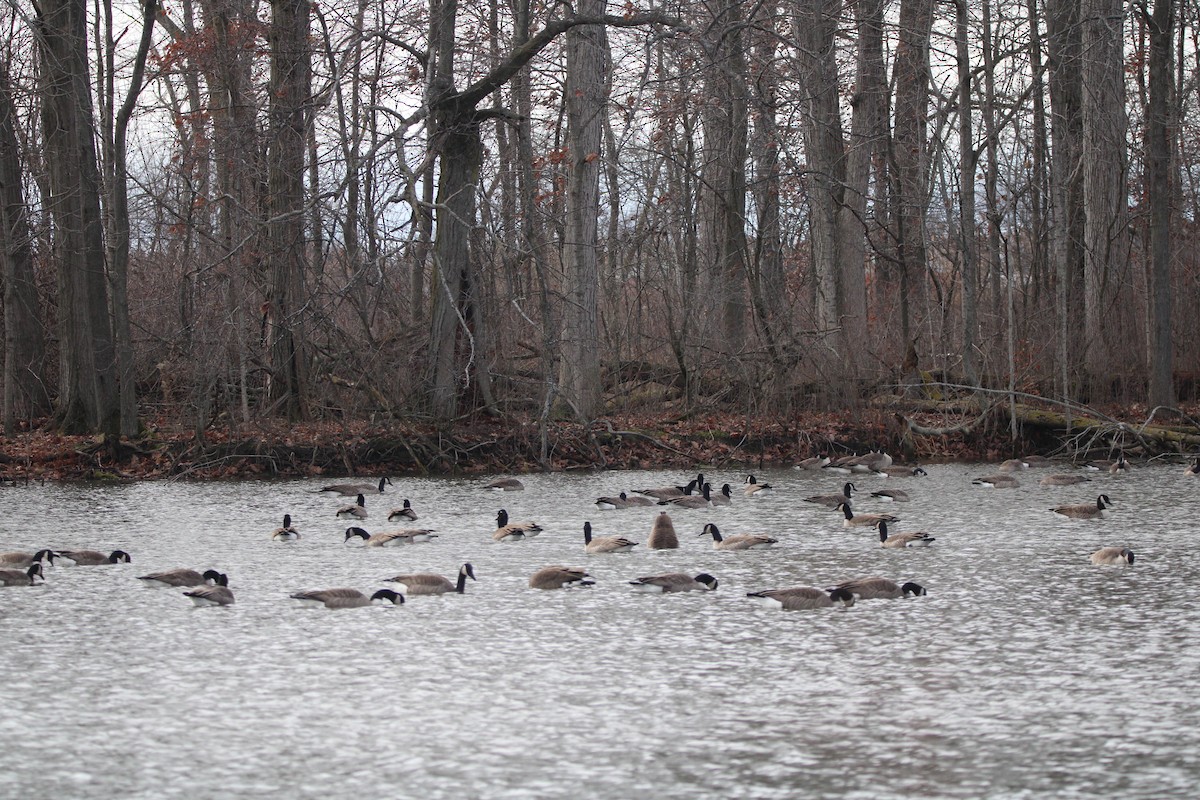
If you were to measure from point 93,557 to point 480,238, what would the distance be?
408 inches

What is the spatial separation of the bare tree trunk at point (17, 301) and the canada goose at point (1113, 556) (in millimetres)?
16477

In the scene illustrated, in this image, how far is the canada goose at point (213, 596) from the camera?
8258 mm

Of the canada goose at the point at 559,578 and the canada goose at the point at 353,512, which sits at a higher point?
the canada goose at the point at 353,512

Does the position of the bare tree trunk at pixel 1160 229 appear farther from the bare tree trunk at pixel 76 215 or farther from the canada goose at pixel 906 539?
the bare tree trunk at pixel 76 215

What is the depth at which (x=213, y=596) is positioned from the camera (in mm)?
8258

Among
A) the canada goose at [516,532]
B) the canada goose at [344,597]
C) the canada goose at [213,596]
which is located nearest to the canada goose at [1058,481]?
the canada goose at [516,532]

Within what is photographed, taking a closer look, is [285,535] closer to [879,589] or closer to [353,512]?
[353,512]

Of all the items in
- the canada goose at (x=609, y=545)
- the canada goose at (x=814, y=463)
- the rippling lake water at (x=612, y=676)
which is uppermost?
the canada goose at (x=814, y=463)

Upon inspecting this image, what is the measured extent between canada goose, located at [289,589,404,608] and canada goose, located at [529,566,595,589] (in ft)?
3.39

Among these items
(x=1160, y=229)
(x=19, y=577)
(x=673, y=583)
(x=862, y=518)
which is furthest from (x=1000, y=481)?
(x=19, y=577)

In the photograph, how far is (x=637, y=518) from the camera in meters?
12.7

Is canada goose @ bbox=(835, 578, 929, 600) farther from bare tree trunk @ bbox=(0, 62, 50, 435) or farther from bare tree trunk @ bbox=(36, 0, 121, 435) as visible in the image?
bare tree trunk @ bbox=(0, 62, 50, 435)

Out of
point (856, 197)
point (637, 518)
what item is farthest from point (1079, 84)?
point (637, 518)

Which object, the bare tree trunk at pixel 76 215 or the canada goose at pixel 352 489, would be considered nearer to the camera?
the canada goose at pixel 352 489
